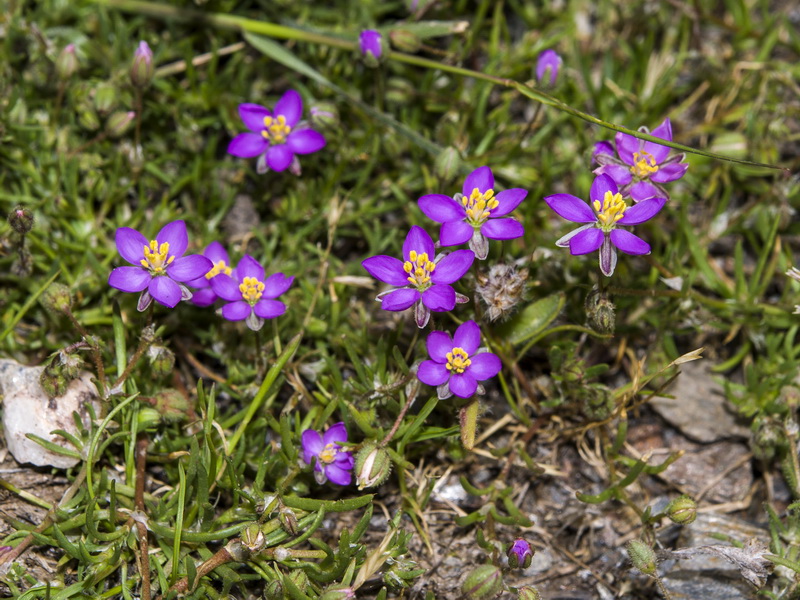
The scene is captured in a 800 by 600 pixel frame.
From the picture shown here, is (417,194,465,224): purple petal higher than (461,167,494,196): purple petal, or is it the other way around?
(461,167,494,196): purple petal

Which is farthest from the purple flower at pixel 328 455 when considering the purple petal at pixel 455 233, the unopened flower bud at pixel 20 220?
the unopened flower bud at pixel 20 220

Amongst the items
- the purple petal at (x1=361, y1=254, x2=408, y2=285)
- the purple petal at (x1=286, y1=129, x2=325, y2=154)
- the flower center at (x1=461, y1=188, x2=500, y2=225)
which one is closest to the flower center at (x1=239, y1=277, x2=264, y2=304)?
the purple petal at (x1=361, y1=254, x2=408, y2=285)

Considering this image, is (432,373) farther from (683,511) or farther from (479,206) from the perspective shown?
(683,511)

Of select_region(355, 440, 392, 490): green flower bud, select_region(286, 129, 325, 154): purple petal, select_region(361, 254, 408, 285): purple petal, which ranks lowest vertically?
select_region(355, 440, 392, 490): green flower bud

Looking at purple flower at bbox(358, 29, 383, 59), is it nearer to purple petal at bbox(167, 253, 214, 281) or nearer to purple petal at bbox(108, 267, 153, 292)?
purple petal at bbox(167, 253, 214, 281)

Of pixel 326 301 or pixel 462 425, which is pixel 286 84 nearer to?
pixel 326 301

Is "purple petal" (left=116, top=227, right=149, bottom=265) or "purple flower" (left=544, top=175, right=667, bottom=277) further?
"purple petal" (left=116, top=227, right=149, bottom=265)
